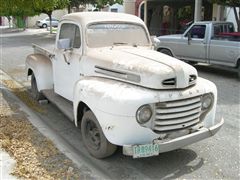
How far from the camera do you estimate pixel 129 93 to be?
4410mm

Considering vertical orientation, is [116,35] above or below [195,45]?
above

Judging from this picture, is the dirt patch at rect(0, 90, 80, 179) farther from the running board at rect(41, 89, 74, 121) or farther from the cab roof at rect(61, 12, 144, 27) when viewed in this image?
the cab roof at rect(61, 12, 144, 27)

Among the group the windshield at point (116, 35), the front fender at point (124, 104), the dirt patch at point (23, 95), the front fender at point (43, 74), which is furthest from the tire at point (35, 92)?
the front fender at point (124, 104)

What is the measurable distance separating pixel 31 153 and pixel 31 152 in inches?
1.5

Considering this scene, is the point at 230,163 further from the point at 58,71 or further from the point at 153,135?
the point at 58,71

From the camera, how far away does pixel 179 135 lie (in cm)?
459

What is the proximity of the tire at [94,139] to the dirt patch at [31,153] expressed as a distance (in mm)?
374

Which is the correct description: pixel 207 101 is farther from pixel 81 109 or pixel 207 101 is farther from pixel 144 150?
pixel 81 109

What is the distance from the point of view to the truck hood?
454 centimetres

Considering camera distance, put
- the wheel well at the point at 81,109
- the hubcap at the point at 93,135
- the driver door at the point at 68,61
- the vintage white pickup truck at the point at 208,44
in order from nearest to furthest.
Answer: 1. the hubcap at the point at 93,135
2. the wheel well at the point at 81,109
3. the driver door at the point at 68,61
4. the vintage white pickup truck at the point at 208,44

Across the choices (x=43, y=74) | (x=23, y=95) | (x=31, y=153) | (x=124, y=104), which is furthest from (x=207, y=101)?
(x=23, y=95)

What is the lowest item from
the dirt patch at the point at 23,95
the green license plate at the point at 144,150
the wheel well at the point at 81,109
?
the dirt patch at the point at 23,95

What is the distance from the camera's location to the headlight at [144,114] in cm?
432

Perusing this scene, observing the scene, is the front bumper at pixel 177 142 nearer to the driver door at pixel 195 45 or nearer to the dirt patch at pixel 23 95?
the dirt patch at pixel 23 95
